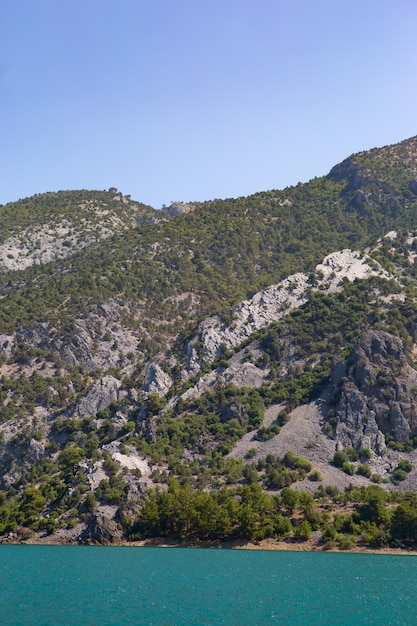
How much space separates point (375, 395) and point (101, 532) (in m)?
60.1

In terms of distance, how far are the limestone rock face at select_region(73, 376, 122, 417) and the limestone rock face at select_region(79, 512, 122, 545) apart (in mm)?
45971

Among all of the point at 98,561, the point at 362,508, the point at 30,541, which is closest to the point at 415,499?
the point at 362,508

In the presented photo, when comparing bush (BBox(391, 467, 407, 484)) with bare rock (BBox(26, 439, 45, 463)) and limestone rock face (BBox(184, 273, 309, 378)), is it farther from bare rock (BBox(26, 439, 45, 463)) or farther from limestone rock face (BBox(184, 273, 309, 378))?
bare rock (BBox(26, 439, 45, 463))

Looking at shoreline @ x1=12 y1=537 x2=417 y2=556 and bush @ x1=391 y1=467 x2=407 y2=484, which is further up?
bush @ x1=391 y1=467 x2=407 y2=484

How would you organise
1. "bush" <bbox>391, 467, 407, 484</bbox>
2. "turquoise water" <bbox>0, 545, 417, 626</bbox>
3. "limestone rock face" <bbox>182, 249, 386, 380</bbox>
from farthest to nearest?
"limestone rock face" <bbox>182, 249, 386, 380</bbox> → "bush" <bbox>391, 467, 407, 484</bbox> → "turquoise water" <bbox>0, 545, 417, 626</bbox>

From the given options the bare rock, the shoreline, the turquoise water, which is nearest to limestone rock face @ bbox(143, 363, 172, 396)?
the bare rock

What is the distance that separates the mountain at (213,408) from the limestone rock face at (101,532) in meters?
0.25

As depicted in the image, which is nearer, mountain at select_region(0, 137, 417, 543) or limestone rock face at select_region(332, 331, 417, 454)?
mountain at select_region(0, 137, 417, 543)

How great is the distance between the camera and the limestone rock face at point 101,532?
112812mm

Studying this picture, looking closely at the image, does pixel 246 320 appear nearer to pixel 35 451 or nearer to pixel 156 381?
pixel 156 381

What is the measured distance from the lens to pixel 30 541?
116 metres

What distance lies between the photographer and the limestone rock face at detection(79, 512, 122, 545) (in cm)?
11281

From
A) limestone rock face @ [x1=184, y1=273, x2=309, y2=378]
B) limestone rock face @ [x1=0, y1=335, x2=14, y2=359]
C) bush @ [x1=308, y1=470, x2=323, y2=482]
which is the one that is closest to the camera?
bush @ [x1=308, y1=470, x2=323, y2=482]

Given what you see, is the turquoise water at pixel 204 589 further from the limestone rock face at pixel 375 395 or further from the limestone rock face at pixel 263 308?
the limestone rock face at pixel 263 308
